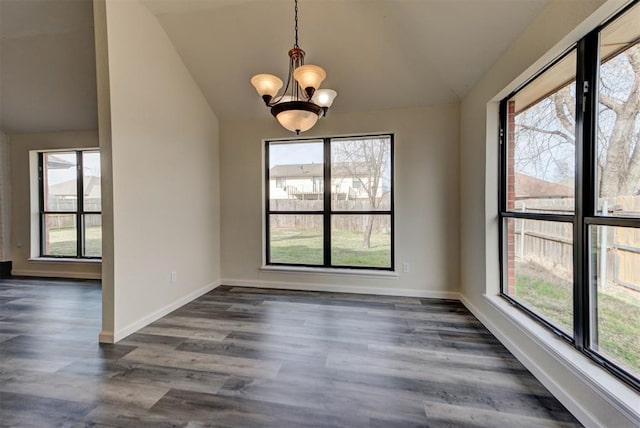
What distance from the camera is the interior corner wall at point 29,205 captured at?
463cm

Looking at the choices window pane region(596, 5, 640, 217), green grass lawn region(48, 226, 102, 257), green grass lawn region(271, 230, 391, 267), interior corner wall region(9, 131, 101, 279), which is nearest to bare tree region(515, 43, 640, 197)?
window pane region(596, 5, 640, 217)

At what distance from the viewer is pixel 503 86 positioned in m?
2.45

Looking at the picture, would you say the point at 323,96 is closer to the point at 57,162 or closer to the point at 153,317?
the point at 153,317

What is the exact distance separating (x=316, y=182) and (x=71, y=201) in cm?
430

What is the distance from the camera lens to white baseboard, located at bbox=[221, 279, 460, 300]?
11.9 ft

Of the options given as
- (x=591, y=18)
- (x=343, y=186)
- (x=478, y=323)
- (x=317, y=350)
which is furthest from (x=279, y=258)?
(x=591, y=18)

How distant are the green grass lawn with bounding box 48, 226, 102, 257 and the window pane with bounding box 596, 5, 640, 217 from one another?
631 cm

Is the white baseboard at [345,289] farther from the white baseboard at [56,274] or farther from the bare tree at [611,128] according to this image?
the white baseboard at [56,274]

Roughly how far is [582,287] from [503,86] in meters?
1.72

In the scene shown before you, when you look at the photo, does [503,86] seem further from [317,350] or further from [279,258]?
[279,258]

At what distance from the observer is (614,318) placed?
5.02ft

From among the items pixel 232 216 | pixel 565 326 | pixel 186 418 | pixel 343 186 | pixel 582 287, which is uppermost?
→ pixel 343 186

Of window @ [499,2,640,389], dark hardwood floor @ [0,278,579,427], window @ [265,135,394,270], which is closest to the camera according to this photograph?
window @ [499,2,640,389]

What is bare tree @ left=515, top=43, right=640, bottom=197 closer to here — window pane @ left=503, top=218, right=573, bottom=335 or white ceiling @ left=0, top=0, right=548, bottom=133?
window pane @ left=503, top=218, right=573, bottom=335
